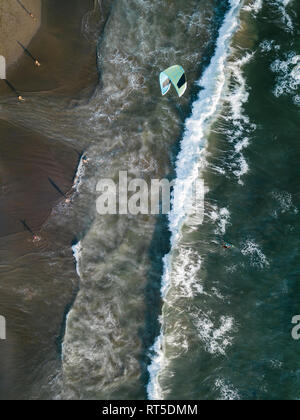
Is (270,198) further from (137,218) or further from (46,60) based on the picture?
(46,60)

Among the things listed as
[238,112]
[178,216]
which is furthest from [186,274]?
[238,112]

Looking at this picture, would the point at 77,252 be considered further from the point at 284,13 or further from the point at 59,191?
the point at 284,13

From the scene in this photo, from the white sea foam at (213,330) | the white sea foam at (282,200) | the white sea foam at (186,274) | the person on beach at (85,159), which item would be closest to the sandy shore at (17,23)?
the person on beach at (85,159)

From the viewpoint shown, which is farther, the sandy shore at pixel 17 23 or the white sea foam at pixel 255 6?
the white sea foam at pixel 255 6

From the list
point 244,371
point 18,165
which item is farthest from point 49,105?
point 244,371

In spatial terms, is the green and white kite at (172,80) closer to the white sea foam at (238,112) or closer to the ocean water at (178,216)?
the ocean water at (178,216)

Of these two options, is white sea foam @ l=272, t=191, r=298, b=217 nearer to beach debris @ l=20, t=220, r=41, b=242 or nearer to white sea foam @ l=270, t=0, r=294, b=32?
white sea foam @ l=270, t=0, r=294, b=32
